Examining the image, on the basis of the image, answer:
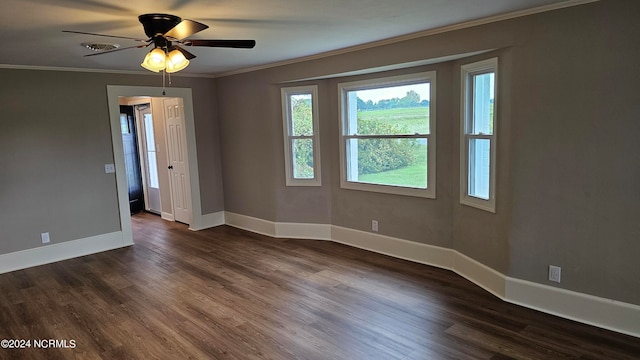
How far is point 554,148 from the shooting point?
2.96m

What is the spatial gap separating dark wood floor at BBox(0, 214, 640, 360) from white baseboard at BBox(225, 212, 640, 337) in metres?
0.10

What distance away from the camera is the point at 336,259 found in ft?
14.9

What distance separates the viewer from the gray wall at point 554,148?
2.67 metres

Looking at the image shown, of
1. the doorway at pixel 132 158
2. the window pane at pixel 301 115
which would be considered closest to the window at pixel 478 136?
the window pane at pixel 301 115

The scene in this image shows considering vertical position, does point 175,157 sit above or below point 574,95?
below

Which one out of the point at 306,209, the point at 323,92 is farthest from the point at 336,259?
the point at 323,92

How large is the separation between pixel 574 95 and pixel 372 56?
77.0 inches

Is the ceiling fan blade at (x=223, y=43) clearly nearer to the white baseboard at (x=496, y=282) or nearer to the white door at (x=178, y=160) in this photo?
the white baseboard at (x=496, y=282)

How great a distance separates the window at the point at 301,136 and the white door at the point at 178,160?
1.77 meters

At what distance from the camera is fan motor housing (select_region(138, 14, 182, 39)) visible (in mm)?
2650

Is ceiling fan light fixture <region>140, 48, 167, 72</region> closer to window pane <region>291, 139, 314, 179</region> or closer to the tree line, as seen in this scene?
the tree line

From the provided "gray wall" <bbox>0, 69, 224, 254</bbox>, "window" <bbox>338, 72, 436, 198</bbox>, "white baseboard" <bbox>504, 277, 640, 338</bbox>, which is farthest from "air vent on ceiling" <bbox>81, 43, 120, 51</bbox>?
"white baseboard" <bbox>504, 277, 640, 338</bbox>

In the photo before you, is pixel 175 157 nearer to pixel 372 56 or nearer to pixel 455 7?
pixel 372 56

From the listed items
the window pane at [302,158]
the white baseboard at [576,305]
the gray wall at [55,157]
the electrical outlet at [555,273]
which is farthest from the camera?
the window pane at [302,158]
